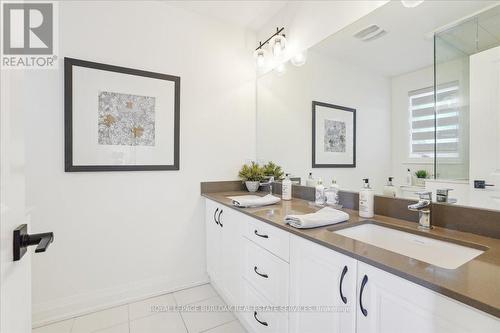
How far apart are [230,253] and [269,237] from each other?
0.57 metres

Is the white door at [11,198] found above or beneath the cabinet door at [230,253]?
above

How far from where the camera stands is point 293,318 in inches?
46.0

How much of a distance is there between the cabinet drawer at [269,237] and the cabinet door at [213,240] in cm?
52

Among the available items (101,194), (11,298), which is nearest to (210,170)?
(101,194)

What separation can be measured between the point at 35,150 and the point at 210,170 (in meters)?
1.28

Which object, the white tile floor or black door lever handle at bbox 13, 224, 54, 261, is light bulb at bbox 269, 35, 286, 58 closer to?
black door lever handle at bbox 13, 224, 54, 261

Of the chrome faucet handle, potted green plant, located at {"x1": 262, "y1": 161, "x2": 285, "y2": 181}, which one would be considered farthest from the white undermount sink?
potted green plant, located at {"x1": 262, "y1": 161, "x2": 285, "y2": 181}

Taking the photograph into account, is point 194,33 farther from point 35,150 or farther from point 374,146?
point 374,146

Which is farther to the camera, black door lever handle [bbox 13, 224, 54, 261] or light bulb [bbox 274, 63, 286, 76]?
light bulb [bbox 274, 63, 286, 76]

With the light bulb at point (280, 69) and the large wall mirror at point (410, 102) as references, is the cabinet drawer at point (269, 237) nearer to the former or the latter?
the large wall mirror at point (410, 102)

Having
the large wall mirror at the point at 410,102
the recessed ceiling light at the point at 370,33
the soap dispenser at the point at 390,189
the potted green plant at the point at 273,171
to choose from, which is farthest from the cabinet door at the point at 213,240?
the recessed ceiling light at the point at 370,33

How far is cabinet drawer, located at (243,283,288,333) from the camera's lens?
1.25 meters

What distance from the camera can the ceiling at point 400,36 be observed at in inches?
46.1

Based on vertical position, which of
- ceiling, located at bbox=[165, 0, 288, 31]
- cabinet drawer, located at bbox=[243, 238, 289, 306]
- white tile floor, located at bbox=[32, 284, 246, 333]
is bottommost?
white tile floor, located at bbox=[32, 284, 246, 333]
